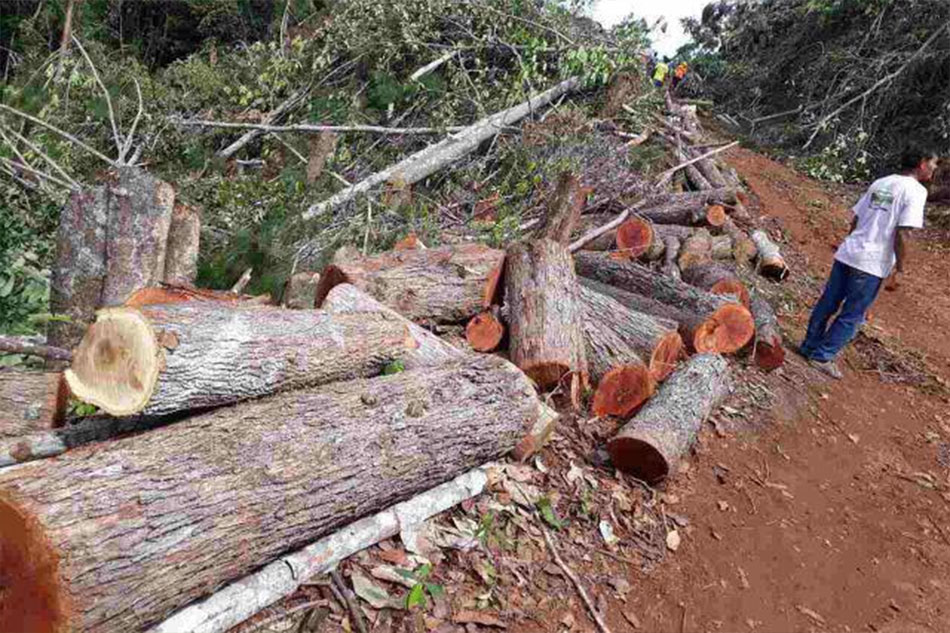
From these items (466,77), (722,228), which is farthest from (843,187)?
(466,77)

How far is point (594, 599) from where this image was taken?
288 centimetres

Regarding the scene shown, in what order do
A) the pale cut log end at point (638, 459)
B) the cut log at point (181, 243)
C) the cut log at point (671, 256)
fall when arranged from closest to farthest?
1. the pale cut log end at point (638, 459)
2. the cut log at point (181, 243)
3. the cut log at point (671, 256)

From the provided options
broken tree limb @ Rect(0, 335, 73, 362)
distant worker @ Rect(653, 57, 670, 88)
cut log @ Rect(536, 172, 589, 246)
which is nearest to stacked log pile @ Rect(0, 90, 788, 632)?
broken tree limb @ Rect(0, 335, 73, 362)

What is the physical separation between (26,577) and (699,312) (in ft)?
14.2

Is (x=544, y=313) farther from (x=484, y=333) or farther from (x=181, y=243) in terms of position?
(x=181, y=243)

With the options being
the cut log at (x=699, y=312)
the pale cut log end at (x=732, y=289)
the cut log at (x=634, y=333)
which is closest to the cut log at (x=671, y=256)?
the pale cut log end at (x=732, y=289)

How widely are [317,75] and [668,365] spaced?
20.5ft

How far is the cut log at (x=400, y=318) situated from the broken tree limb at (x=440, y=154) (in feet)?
7.27

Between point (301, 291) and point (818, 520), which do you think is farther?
point (301, 291)

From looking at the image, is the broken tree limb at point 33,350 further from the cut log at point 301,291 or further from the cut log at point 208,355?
the cut log at point 301,291

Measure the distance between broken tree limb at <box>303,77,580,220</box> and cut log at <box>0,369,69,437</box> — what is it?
10.4 ft

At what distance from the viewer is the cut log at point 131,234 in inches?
149

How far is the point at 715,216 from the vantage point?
24.6 ft

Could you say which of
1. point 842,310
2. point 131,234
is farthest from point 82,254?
point 842,310
